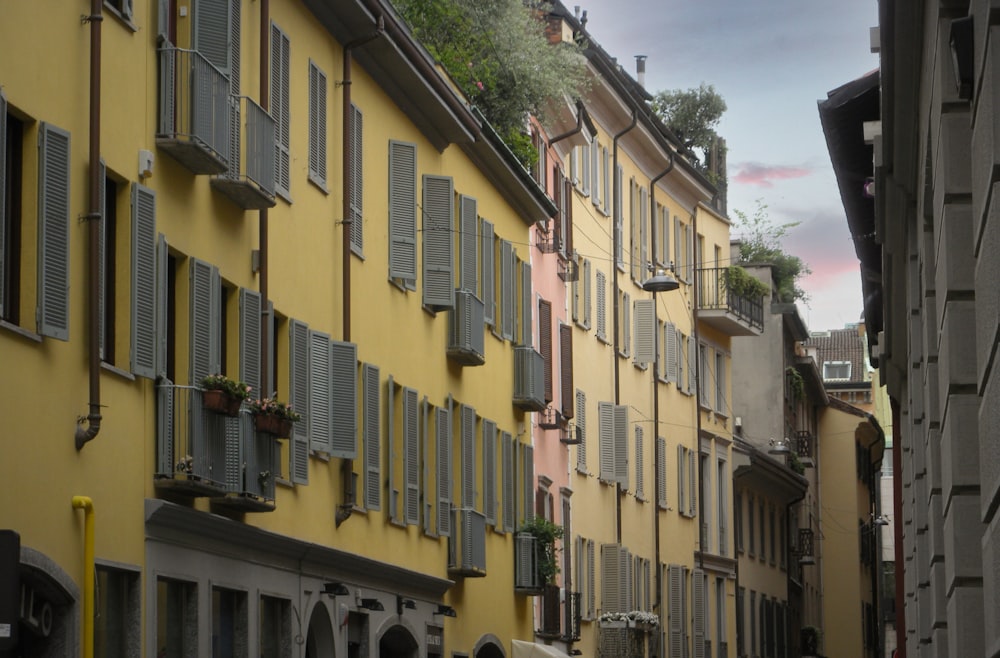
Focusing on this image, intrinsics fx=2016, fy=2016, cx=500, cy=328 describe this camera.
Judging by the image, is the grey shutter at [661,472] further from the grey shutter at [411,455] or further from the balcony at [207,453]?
the balcony at [207,453]

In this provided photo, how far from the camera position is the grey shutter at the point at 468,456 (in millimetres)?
28422

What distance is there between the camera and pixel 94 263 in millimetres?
14445

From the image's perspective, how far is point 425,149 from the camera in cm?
2748

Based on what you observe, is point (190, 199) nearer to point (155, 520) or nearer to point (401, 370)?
point (155, 520)

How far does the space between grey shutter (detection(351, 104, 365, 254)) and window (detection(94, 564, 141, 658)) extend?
27.1 feet

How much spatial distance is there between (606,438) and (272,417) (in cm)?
2378

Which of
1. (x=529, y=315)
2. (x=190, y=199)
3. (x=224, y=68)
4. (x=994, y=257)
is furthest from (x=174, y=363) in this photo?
(x=529, y=315)

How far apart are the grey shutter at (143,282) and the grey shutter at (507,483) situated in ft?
50.7

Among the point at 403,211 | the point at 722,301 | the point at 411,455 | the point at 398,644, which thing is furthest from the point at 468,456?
the point at 722,301

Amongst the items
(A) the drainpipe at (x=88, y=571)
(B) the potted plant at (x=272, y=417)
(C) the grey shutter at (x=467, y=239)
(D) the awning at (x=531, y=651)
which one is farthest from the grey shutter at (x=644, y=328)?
(A) the drainpipe at (x=88, y=571)

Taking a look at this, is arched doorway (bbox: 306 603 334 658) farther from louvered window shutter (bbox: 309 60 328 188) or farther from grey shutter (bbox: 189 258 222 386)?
grey shutter (bbox: 189 258 222 386)

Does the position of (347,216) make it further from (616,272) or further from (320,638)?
(616,272)

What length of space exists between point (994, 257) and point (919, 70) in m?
5.55

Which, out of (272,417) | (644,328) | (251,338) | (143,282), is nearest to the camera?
(143,282)
